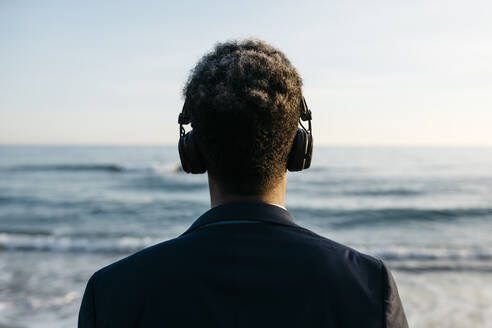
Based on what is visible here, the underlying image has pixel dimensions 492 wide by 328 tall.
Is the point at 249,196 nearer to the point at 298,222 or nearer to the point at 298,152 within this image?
the point at 298,152

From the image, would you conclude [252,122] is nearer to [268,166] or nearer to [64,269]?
[268,166]

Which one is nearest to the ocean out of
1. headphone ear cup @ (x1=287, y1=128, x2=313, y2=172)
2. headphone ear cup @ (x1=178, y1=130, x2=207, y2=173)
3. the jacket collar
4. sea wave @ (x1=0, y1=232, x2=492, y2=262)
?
sea wave @ (x1=0, y1=232, x2=492, y2=262)

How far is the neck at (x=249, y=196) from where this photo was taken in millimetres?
1077

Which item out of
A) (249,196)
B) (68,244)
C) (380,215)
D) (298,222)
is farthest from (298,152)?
(380,215)

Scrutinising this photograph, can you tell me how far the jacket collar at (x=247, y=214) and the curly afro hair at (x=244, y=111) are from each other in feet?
0.28

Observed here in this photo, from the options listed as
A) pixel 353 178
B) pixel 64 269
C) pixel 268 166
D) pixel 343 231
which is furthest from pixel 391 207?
pixel 268 166

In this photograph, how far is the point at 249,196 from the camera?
1.08 m

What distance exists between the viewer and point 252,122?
1.01 meters

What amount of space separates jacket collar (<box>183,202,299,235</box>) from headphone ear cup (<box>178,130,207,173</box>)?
0.31 metres

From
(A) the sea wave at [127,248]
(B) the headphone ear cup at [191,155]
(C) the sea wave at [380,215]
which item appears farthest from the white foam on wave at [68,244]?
(B) the headphone ear cup at [191,155]

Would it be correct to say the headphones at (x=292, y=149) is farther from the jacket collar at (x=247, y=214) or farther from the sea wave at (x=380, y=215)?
the sea wave at (x=380, y=215)

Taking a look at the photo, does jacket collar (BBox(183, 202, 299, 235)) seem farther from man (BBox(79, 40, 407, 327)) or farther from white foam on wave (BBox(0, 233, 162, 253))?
white foam on wave (BBox(0, 233, 162, 253))

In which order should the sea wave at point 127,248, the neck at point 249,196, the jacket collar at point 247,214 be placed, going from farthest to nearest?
the sea wave at point 127,248
the neck at point 249,196
the jacket collar at point 247,214

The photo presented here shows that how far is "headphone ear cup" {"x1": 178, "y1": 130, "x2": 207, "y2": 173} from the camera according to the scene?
1259mm
